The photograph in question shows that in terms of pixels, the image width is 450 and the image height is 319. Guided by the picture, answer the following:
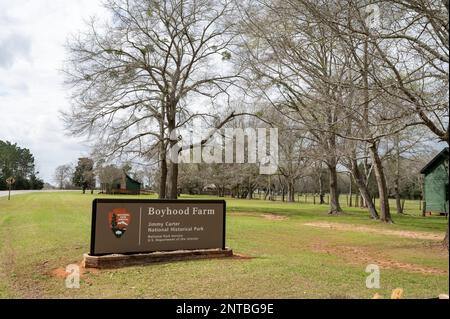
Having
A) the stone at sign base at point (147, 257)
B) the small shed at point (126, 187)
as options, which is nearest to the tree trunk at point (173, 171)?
the stone at sign base at point (147, 257)

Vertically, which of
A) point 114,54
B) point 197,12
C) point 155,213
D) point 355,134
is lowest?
point 155,213

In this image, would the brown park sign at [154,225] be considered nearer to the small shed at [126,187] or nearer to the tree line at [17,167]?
the small shed at [126,187]

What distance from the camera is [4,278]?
8656mm

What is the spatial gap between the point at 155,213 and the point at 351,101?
293 inches

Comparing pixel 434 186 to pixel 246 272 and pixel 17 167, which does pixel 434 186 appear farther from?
pixel 17 167

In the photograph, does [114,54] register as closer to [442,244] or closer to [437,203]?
[442,244]

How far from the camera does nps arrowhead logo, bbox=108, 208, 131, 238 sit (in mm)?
Answer: 10164

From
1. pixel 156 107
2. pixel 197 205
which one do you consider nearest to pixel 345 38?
pixel 197 205

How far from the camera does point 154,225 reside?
10.7 meters

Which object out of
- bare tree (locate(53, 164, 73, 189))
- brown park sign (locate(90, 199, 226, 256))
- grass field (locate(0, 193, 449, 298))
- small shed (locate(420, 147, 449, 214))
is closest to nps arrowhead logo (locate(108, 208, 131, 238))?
brown park sign (locate(90, 199, 226, 256))

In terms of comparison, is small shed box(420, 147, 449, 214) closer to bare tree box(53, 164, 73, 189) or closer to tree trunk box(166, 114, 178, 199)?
tree trunk box(166, 114, 178, 199)

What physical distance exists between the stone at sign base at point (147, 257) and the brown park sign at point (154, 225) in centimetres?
21

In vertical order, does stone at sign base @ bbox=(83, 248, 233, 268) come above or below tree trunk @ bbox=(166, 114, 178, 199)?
below

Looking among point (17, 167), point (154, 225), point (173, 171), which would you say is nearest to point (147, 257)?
point (154, 225)
